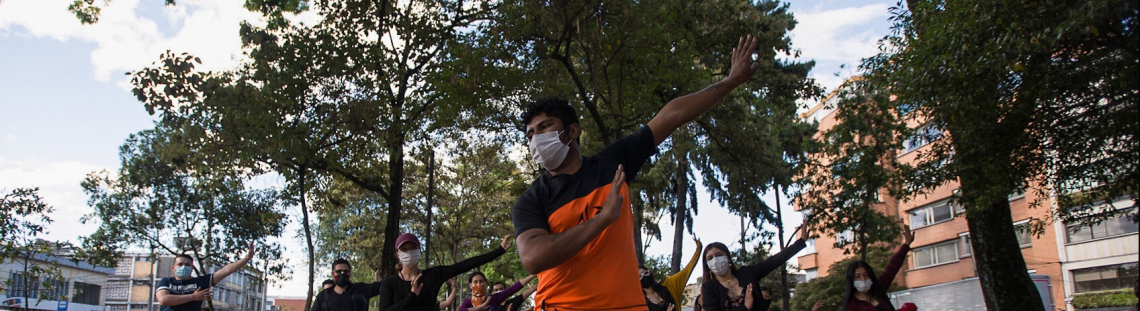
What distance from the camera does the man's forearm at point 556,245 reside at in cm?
243

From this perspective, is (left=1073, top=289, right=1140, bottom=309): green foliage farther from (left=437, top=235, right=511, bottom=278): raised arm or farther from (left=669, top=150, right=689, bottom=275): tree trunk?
(left=437, top=235, right=511, bottom=278): raised arm

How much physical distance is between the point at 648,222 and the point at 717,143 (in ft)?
40.5

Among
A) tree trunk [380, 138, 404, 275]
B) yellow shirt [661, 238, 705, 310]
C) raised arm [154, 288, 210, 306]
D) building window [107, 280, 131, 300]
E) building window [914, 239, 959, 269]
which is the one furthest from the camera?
building window [107, 280, 131, 300]

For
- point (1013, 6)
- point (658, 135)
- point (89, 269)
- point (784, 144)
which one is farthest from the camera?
point (89, 269)

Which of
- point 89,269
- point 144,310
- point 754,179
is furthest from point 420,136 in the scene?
point 144,310

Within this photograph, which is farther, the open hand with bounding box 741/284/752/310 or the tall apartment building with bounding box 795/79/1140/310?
the tall apartment building with bounding box 795/79/1140/310

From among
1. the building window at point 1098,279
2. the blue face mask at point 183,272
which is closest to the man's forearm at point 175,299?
the blue face mask at point 183,272

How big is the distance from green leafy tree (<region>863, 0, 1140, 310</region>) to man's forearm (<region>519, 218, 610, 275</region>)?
5.32 m

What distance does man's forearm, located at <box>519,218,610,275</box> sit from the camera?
2.43 m

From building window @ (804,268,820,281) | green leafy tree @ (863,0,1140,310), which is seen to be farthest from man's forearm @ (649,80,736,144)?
building window @ (804,268,820,281)

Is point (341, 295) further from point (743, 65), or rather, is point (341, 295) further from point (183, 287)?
point (743, 65)

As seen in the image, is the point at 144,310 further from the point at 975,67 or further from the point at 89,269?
the point at 975,67

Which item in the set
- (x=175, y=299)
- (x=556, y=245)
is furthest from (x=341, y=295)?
(x=556, y=245)

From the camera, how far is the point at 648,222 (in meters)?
31.7
